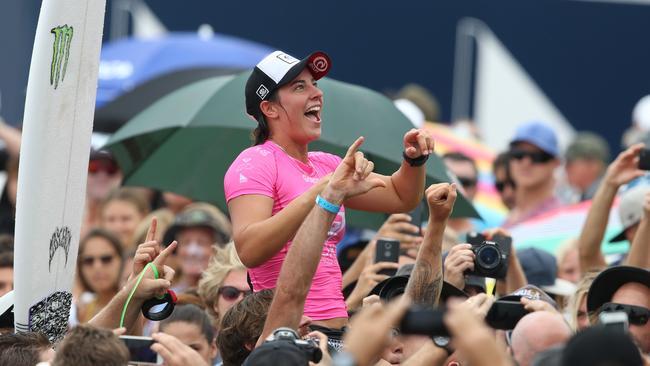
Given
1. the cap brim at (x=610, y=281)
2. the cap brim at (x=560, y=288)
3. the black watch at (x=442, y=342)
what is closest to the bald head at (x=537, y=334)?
the black watch at (x=442, y=342)

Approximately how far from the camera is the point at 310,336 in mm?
5418

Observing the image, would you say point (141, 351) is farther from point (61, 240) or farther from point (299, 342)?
point (61, 240)

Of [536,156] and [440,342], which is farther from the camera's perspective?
[536,156]

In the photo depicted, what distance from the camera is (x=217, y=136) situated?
8.44 m

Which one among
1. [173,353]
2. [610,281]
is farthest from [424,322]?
[610,281]

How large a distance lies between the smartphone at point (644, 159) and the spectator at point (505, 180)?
340cm

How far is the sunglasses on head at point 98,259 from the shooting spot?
9.23 meters

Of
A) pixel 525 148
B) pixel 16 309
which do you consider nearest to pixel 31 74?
pixel 16 309

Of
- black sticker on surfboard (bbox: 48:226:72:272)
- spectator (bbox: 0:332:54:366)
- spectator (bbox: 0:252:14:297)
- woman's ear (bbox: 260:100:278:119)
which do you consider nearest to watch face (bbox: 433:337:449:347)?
woman's ear (bbox: 260:100:278:119)

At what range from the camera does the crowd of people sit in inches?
179

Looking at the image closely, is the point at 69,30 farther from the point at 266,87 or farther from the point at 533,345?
the point at 533,345

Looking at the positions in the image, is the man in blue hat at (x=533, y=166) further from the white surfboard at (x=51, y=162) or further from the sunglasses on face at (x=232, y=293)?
the white surfboard at (x=51, y=162)

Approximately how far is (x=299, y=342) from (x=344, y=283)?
2787 millimetres

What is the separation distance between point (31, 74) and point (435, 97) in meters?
11.5
